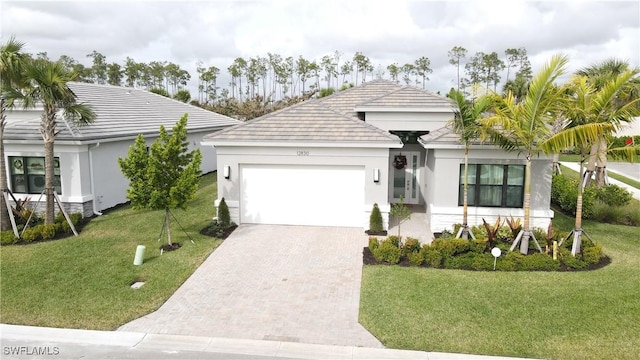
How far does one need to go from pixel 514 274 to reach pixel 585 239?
10.7 ft

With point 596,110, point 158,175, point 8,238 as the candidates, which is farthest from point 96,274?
point 596,110

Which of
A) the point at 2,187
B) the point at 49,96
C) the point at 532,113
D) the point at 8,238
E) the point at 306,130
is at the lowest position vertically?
the point at 8,238

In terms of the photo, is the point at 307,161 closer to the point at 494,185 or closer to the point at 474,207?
the point at 474,207

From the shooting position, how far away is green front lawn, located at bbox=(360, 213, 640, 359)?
7930 millimetres

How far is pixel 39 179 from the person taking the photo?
16484mm

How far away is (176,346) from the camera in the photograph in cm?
802

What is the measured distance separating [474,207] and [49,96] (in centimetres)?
1370

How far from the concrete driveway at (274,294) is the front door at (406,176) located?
5.00 m

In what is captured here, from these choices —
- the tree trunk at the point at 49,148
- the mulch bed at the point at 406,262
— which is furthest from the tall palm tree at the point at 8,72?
the mulch bed at the point at 406,262

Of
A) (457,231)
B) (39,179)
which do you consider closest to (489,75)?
(457,231)

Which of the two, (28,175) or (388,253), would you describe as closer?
(388,253)

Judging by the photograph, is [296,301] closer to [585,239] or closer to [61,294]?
[61,294]

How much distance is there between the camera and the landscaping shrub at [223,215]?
49.4ft

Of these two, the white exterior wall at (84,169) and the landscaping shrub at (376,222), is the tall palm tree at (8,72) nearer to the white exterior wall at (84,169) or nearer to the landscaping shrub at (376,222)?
the white exterior wall at (84,169)
